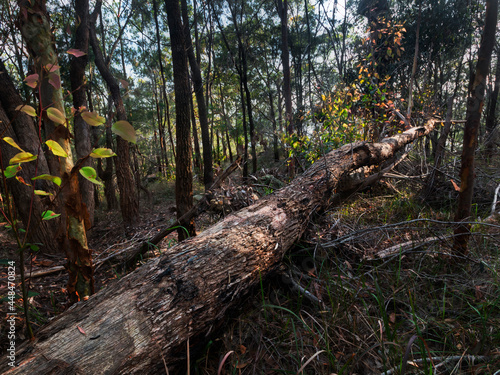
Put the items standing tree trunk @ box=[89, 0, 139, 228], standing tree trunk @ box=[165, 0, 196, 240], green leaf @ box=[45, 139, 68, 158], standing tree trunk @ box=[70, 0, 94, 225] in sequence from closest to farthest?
green leaf @ box=[45, 139, 68, 158], standing tree trunk @ box=[165, 0, 196, 240], standing tree trunk @ box=[70, 0, 94, 225], standing tree trunk @ box=[89, 0, 139, 228]

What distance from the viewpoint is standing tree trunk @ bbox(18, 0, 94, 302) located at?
1.34 m

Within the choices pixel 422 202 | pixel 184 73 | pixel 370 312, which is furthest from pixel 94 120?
pixel 422 202

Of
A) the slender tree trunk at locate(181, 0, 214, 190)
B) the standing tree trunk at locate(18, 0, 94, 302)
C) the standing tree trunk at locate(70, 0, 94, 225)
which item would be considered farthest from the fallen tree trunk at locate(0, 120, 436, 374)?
the slender tree trunk at locate(181, 0, 214, 190)

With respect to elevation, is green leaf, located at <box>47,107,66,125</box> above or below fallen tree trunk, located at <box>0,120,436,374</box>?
above

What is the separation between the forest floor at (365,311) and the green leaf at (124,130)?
946 mm

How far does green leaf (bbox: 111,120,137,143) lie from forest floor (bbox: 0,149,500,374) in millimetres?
946

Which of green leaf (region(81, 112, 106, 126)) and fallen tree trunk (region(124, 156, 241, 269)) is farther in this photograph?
fallen tree trunk (region(124, 156, 241, 269))

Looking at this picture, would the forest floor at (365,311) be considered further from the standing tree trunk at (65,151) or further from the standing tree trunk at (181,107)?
the standing tree trunk at (181,107)

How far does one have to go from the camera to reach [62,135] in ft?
4.53

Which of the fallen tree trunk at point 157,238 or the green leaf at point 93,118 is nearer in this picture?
the green leaf at point 93,118

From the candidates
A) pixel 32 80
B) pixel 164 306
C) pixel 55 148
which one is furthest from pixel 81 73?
pixel 164 306

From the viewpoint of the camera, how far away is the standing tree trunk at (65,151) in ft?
4.39

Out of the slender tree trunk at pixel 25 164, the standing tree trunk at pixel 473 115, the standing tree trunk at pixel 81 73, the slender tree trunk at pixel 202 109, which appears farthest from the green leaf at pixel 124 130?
the slender tree trunk at pixel 202 109

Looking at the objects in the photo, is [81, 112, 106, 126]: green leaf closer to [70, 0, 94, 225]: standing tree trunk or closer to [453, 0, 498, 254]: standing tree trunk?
[453, 0, 498, 254]: standing tree trunk
